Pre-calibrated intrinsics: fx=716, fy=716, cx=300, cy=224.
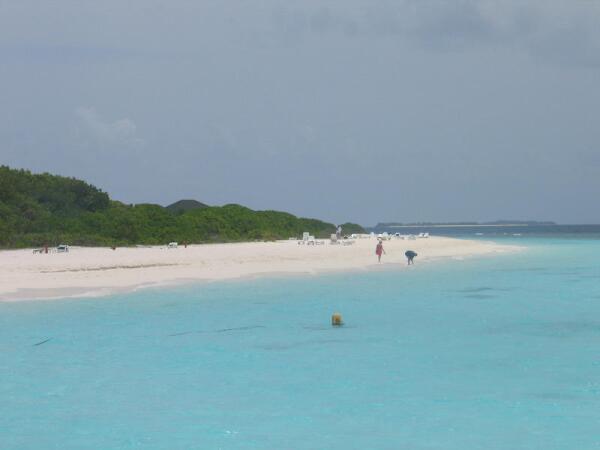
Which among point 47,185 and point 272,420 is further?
point 47,185

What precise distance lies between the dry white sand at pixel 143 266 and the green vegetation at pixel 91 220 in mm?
6387

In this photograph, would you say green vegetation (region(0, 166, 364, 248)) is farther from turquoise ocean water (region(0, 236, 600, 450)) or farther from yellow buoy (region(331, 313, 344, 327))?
yellow buoy (region(331, 313, 344, 327))

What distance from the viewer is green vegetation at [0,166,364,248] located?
55375 mm

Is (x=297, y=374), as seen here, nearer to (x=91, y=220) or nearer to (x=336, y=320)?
(x=336, y=320)

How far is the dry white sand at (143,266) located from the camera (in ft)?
93.6

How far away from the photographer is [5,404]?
11789 mm

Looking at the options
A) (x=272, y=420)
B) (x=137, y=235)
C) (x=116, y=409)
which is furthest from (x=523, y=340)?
(x=137, y=235)

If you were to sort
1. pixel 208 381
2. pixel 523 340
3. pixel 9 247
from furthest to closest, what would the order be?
1. pixel 9 247
2. pixel 523 340
3. pixel 208 381

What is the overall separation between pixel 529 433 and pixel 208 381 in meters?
5.94

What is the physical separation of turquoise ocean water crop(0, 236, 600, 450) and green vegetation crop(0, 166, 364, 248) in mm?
31324

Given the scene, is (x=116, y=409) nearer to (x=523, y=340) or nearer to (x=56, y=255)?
(x=523, y=340)

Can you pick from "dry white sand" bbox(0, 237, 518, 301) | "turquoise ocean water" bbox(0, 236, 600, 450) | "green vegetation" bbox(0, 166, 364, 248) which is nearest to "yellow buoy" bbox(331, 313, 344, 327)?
"turquoise ocean water" bbox(0, 236, 600, 450)

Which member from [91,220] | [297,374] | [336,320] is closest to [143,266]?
[336,320]

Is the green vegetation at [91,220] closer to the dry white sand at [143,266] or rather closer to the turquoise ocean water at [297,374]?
the dry white sand at [143,266]
